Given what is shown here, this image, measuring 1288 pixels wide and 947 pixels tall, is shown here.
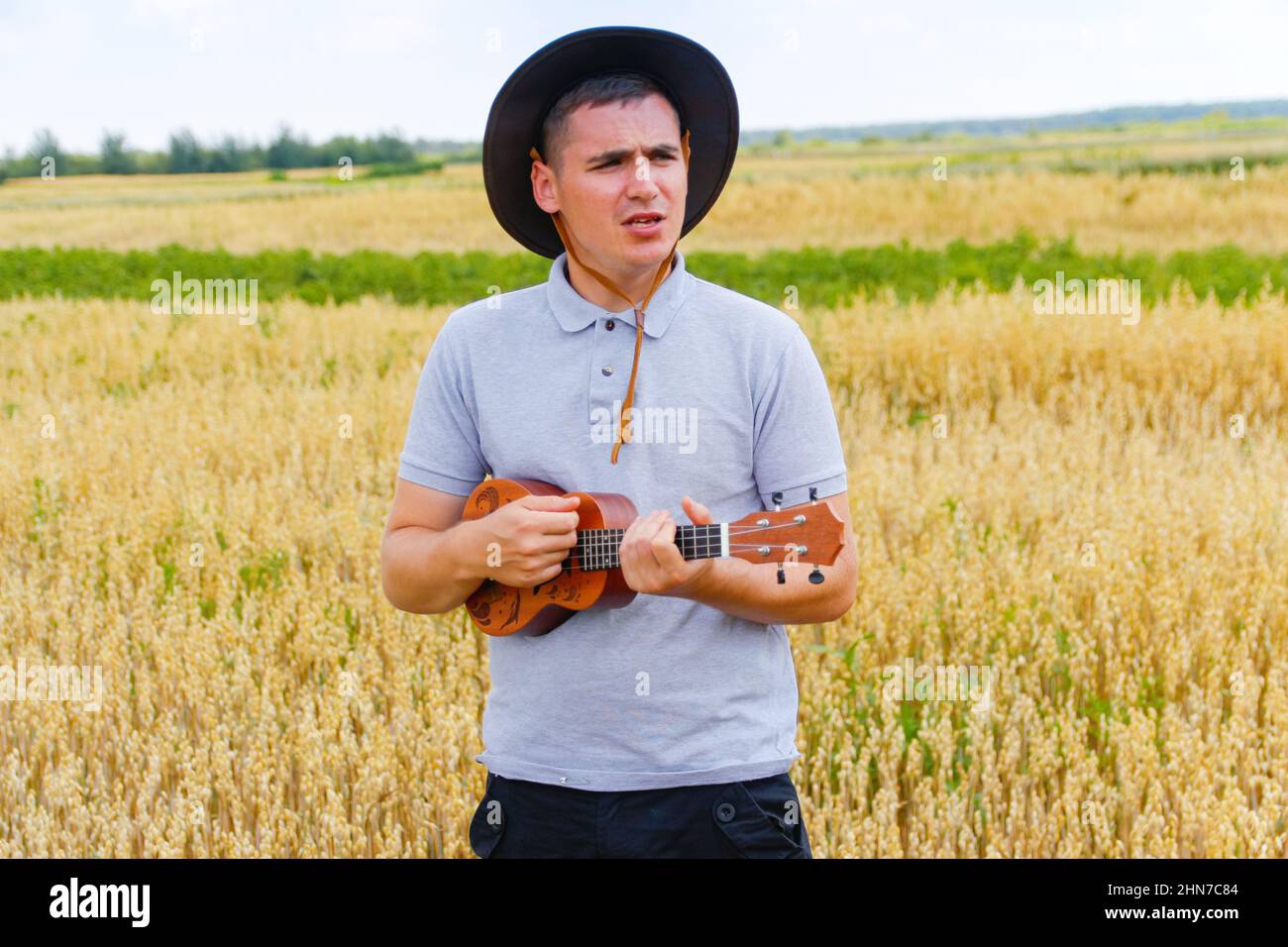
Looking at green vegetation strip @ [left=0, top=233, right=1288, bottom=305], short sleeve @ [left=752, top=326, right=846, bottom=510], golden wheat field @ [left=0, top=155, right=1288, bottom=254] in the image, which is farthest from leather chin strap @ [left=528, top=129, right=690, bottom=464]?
golden wheat field @ [left=0, top=155, right=1288, bottom=254]

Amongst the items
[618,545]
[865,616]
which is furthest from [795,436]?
[865,616]

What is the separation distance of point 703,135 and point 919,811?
2248 millimetres

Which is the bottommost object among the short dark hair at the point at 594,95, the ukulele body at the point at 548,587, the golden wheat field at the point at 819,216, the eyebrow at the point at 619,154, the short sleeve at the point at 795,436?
the ukulele body at the point at 548,587

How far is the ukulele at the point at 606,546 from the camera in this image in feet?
6.82

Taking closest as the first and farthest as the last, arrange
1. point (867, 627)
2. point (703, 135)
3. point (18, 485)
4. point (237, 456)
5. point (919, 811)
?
point (703, 135), point (919, 811), point (867, 627), point (18, 485), point (237, 456)

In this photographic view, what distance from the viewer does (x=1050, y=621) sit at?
4895 mm

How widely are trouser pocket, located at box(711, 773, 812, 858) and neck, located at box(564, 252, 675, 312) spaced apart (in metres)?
0.87

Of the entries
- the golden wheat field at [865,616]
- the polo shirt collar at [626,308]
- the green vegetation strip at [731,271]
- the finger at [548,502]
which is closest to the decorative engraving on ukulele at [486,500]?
the finger at [548,502]

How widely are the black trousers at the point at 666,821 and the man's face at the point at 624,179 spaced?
0.92m

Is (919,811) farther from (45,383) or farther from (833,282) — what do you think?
(833,282)

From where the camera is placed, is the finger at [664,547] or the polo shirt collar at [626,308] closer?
the finger at [664,547]

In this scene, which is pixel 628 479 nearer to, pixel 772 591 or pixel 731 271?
pixel 772 591

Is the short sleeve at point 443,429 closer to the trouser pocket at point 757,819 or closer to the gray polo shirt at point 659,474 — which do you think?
the gray polo shirt at point 659,474
